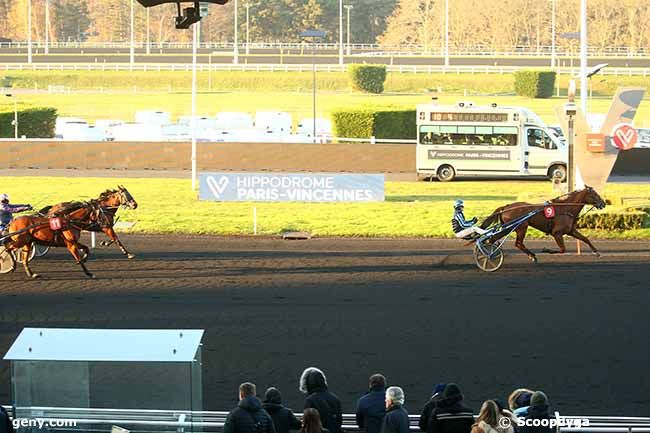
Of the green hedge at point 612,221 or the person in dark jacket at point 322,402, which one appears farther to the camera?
the green hedge at point 612,221

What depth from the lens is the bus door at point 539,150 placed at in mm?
33219

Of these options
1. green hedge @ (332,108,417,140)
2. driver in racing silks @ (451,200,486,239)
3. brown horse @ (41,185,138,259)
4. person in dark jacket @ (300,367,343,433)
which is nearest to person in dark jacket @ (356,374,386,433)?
person in dark jacket @ (300,367,343,433)

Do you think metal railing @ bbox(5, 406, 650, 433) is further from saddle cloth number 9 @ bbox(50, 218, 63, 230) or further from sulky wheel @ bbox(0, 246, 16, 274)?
sulky wheel @ bbox(0, 246, 16, 274)

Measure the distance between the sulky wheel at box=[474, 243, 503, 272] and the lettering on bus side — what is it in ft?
48.5

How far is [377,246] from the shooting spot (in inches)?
859

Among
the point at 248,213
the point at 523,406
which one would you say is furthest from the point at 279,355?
the point at 248,213

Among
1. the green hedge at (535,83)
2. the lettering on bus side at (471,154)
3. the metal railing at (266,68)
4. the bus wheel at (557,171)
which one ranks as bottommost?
the bus wheel at (557,171)

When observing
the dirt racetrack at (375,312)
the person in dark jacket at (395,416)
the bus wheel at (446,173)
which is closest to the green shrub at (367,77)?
the bus wheel at (446,173)

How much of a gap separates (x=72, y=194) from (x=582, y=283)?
572 inches

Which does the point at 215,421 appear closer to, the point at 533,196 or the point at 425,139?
the point at 533,196

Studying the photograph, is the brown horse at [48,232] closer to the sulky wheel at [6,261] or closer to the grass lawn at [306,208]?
the sulky wheel at [6,261]

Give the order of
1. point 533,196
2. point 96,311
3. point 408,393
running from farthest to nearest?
1. point 533,196
2. point 96,311
3. point 408,393

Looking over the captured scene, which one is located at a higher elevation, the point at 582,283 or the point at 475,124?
the point at 475,124

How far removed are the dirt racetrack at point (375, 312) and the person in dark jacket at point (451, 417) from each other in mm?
3087
